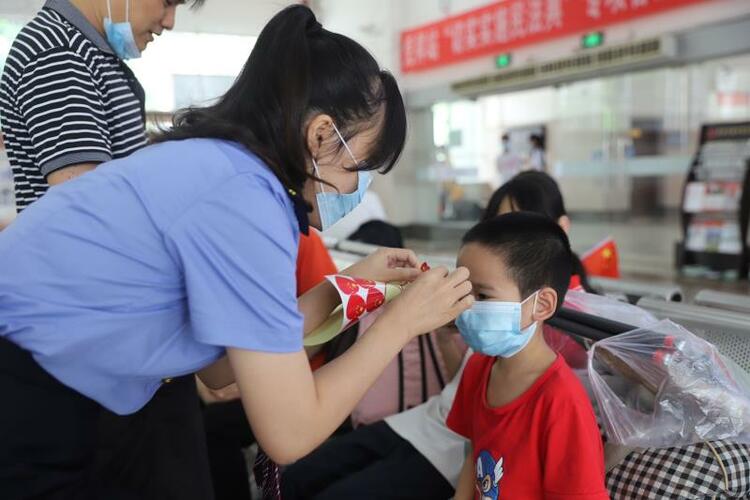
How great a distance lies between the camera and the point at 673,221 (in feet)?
27.0

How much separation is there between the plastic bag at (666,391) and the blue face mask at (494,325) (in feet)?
0.56

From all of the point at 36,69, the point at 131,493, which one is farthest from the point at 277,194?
the point at 36,69

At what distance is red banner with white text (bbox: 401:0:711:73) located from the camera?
281 inches

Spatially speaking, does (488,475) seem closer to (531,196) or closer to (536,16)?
(531,196)

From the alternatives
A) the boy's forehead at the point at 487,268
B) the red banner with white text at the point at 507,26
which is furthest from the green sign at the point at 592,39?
the boy's forehead at the point at 487,268

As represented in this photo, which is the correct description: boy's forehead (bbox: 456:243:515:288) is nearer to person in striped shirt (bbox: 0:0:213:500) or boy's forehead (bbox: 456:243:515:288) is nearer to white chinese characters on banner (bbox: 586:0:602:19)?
person in striped shirt (bbox: 0:0:213:500)

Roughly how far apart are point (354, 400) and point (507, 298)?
0.56 metres

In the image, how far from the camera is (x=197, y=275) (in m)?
0.85

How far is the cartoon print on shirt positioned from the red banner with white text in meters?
6.48

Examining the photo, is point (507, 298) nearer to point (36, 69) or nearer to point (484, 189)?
point (36, 69)

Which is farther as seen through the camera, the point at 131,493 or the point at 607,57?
the point at 607,57

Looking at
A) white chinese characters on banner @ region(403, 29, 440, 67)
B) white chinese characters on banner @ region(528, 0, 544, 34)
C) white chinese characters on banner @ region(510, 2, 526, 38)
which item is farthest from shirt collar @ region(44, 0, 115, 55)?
white chinese characters on banner @ region(403, 29, 440, 67)

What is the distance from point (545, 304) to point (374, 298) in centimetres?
45

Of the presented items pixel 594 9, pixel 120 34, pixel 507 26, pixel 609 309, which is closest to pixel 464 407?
pixel 609 309
